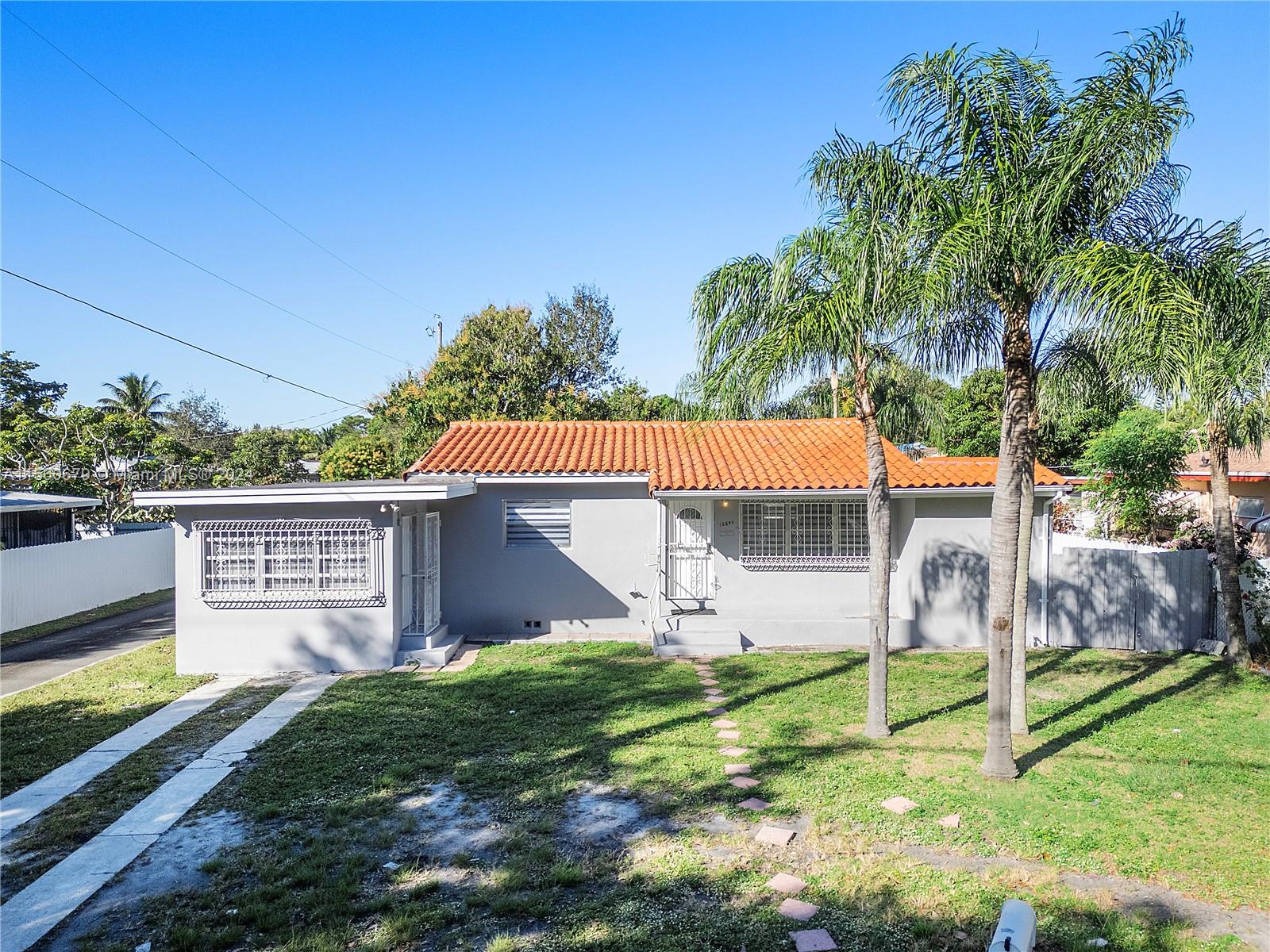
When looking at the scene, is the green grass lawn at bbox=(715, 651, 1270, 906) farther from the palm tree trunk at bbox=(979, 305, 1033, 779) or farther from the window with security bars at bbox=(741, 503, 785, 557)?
the window with security bars at bbox=(741, 503, 785, 557)

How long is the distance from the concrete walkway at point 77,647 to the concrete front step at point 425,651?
517 cm

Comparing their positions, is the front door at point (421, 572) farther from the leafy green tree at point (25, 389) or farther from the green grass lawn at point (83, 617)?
the leafy green tree at point (25, 389)

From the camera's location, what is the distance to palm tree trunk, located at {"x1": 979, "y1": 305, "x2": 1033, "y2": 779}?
671cm

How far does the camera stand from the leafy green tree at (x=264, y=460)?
1168 inches

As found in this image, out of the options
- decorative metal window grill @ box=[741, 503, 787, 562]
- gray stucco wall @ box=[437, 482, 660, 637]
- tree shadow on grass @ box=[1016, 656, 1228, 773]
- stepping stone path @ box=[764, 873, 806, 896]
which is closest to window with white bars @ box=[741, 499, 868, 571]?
decorative metal window grill @ box=[741, 503, 787, 562]

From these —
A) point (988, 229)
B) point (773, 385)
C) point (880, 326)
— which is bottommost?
point (773, 385)

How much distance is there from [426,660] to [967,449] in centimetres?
3320

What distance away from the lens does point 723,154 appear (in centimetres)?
1338

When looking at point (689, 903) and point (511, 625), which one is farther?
point (511, 625)

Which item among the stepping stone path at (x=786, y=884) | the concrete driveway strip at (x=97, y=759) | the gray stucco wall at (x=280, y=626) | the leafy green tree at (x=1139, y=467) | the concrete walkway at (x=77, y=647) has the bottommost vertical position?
the concrete walkway at (x=77, y=647)

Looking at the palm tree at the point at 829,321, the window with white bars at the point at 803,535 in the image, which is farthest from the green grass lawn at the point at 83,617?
the palm tree at the point at 829,321

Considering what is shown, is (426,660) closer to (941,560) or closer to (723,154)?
(941,560)

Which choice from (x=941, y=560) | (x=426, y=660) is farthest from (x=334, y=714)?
(x=941, y=560)

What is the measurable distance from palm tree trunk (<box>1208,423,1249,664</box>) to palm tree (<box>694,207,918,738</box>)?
6.31 metres
